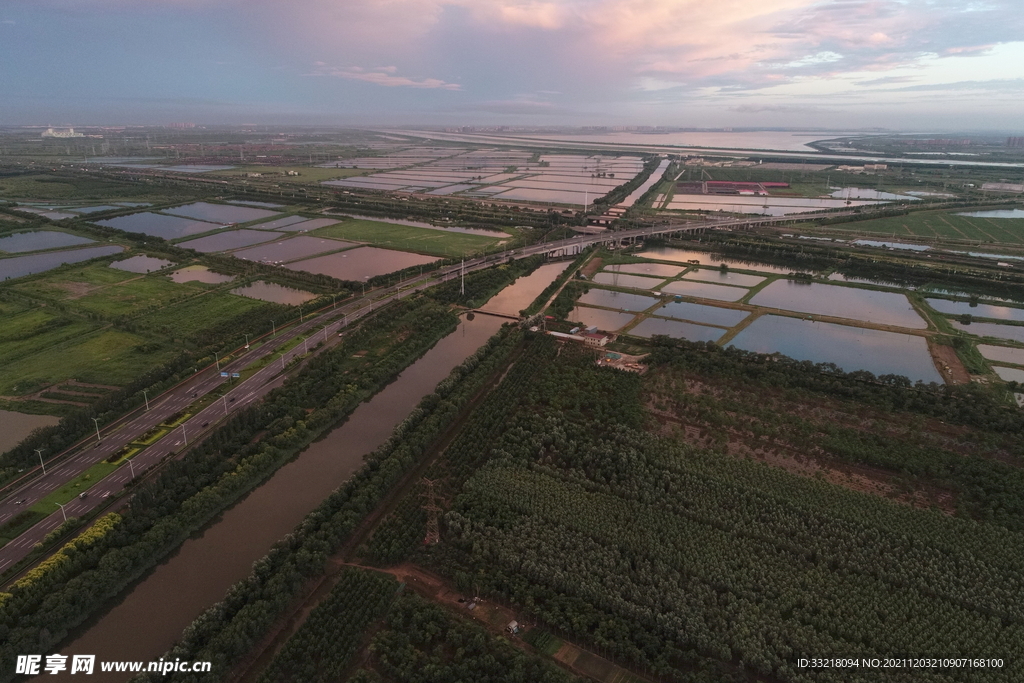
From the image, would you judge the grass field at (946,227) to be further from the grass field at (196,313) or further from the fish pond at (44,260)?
the fish pond at (44,260)

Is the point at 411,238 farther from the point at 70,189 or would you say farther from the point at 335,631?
the point at 70,189

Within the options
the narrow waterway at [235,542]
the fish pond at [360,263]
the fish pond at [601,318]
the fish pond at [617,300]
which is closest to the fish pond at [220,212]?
the fish pond at [360,263]

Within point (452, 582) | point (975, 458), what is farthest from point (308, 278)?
point (975, 458)

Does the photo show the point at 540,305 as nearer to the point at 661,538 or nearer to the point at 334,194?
the point at 661,538

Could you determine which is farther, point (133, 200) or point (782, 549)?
point (133, 200)

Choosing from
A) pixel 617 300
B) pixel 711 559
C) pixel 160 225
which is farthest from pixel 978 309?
pixel 160 225

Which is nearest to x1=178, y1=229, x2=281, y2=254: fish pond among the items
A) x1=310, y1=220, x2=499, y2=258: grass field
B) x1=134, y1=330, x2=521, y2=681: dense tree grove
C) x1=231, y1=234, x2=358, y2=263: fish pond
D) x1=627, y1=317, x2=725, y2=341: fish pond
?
x1=231, y1=234, x2=358, y2=263: fish pond
